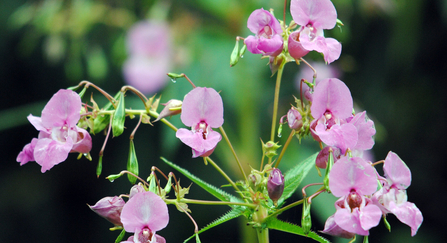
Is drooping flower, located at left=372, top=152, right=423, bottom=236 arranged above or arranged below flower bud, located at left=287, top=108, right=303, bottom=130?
below

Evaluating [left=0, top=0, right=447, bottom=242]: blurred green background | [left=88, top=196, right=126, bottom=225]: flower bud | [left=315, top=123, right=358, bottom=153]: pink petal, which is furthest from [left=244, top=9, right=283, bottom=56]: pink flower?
[left=0, top=0, right=447, bottom=242]: blurred green background

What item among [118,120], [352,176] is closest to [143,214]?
[118,120]

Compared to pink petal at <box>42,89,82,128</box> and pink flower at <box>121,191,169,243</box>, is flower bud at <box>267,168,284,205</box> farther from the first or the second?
pink petal at <box>42,89,82,128</box>

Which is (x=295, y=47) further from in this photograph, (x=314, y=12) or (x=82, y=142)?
(x=82, y=142)

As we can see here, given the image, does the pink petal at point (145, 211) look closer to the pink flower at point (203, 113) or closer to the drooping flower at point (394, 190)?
the pink flower at point (203, 113)

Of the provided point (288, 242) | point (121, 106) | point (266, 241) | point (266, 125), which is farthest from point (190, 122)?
point (288, 242)
